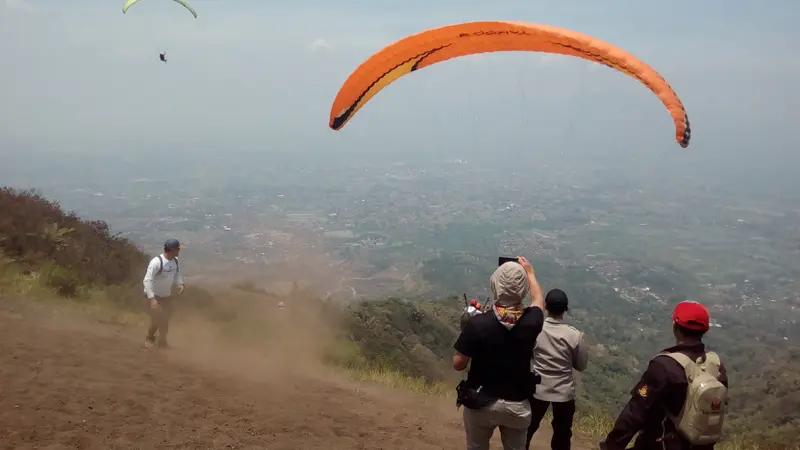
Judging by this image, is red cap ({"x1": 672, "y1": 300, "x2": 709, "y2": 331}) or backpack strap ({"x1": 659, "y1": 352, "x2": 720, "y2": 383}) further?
red cap ({"x1": 672, "y1": 300, "x2": 709, "y2": 331})

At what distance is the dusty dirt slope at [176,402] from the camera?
19.9 feet

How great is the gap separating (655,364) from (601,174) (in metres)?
161

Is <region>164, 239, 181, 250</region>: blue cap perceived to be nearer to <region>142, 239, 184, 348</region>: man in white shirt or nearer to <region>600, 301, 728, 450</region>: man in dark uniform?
<region>142, 239, 184, 348</region>: man in white shirt

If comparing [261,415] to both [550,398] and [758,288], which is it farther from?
[758,288]

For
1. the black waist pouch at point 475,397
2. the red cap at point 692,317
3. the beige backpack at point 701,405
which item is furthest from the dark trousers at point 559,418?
the red cap at point 692,317

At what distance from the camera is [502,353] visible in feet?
13.8

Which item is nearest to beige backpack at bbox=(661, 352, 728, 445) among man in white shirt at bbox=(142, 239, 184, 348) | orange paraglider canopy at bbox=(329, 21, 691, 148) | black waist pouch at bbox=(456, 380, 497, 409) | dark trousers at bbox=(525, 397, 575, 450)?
black waist pouch at bbox=(456, 380, 497, 409)

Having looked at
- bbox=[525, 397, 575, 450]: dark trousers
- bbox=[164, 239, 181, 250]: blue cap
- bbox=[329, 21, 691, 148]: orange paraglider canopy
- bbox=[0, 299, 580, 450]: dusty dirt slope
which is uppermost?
bbox=[329, 21, 691, 148]: orange paraglider canopy

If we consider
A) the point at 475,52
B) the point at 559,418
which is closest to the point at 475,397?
the point at 559,418

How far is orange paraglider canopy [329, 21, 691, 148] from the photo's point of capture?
299 inches

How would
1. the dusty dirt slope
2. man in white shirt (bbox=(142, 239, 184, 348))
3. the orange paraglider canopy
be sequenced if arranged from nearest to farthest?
the dusty dirt slope → the orange paraglider canopy → man in white shirt (bbox=(142, 239, 184, 348))

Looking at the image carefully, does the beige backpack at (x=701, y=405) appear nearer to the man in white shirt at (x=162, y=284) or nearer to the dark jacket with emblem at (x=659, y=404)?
the dark jacket with emblem at (x=659, y=404)

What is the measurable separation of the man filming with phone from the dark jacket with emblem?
83 cm

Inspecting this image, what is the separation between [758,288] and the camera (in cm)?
7525
